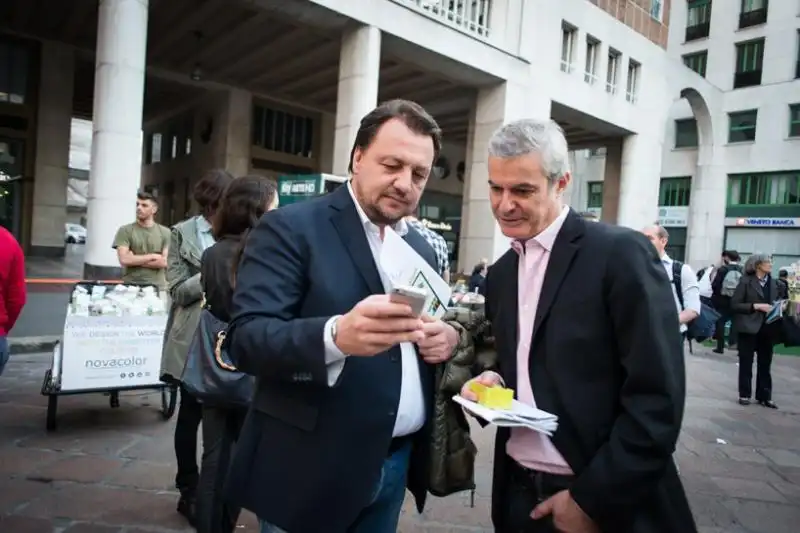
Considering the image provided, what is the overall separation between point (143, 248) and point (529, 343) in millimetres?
4913

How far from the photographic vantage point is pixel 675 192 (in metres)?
33.4

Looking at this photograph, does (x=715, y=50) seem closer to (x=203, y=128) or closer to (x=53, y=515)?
(x=203, y=128)

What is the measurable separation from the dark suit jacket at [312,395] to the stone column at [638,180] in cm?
2142

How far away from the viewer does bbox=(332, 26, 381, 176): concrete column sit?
13.1m

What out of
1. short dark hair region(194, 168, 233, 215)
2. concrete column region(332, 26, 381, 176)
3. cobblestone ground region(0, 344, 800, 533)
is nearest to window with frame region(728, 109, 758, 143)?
concrete column region(332, 26, 381, 176)

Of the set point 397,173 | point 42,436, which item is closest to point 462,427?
point 397,173

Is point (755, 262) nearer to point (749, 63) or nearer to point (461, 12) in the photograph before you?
point (461, 12)

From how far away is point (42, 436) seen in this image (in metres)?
4.31

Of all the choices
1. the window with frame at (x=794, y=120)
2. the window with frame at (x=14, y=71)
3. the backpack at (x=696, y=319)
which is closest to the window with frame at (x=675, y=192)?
the window with frame at (x=794, y=120)

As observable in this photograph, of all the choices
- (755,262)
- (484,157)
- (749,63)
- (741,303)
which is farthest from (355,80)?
(749,63)

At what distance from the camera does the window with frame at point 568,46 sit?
61.1 feet

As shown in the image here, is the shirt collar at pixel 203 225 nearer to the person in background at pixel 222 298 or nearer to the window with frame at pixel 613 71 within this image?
the person in background at pixel 222 298

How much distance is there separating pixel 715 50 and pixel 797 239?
1164cm

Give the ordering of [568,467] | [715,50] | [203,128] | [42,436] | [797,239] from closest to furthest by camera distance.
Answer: [568,467] < [42,436] < [203,128] < [797,239] < [715,50]
